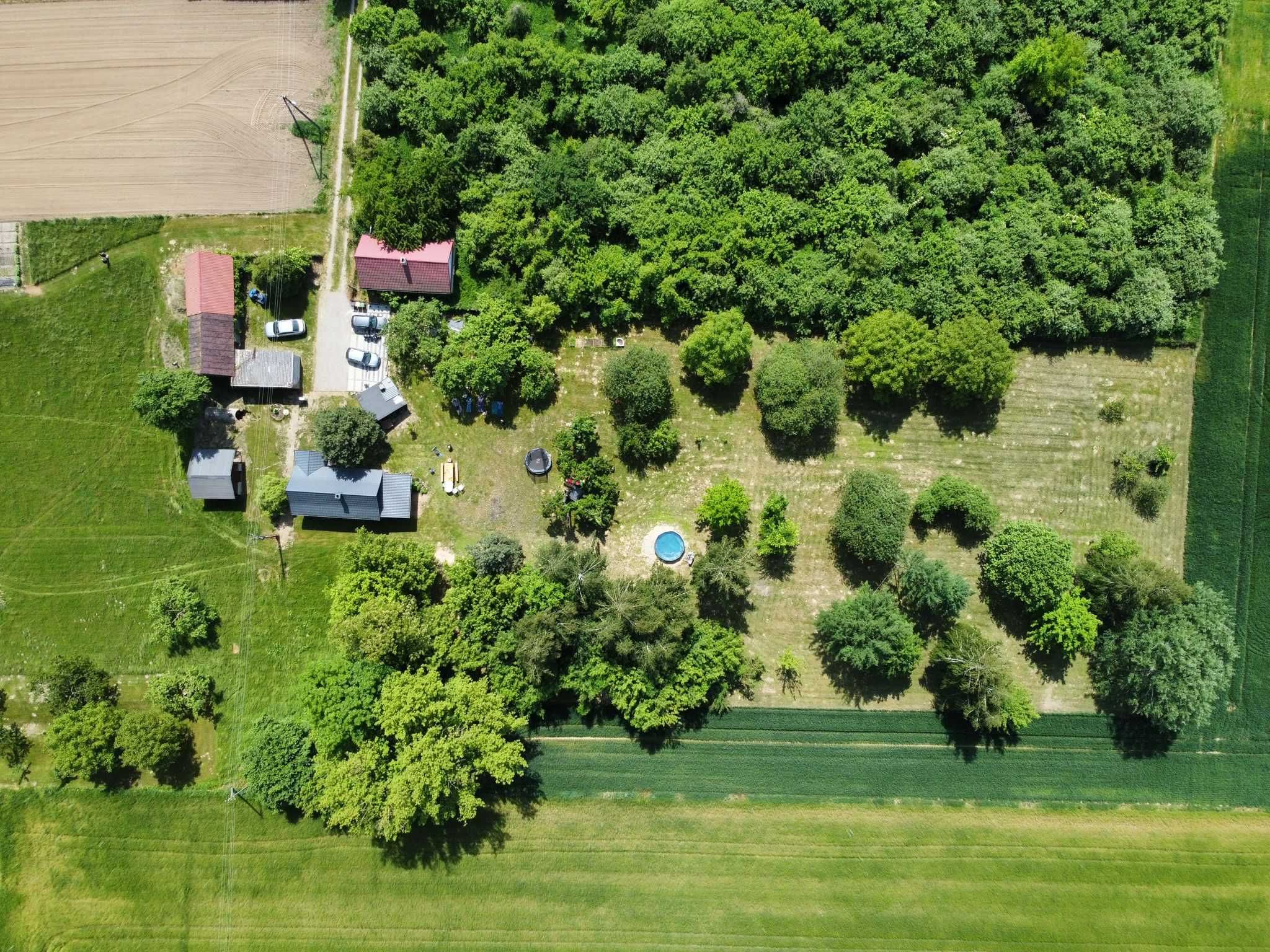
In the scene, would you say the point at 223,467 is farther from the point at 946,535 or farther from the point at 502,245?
the point at 946,535

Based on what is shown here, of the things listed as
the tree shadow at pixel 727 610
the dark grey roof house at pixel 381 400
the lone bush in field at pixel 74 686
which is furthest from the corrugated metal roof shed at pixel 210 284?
the tree shadow at pixel 727 610

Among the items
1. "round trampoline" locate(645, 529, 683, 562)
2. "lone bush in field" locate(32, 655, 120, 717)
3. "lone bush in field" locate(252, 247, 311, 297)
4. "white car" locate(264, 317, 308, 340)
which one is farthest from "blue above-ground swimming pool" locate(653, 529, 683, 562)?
"lone bush in field" locate(32, 655, 120, 717)

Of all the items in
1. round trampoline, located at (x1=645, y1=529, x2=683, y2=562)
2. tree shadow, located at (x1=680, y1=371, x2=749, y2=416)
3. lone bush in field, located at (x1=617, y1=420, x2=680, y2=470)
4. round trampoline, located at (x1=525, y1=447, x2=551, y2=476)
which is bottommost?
round trampoline, located at (x1=645, y1=529, x2=683, y2=562)

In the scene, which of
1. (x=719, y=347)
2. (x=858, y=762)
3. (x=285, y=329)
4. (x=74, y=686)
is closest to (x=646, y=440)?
(x=719, y=347)

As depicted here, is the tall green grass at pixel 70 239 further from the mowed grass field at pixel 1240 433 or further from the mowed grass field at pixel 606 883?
the mowed grass field at pixel 1240 433

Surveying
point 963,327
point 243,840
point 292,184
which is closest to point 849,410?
point 963,327

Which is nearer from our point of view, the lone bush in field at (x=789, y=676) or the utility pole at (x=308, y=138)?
the lone bush in field at (x=789, y=676)

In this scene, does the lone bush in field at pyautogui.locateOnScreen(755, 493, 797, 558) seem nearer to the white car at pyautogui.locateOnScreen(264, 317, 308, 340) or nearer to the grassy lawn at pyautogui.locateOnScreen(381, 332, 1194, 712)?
the grassy lawn at pyautogui.locateOnScreen(381, 332, 1194, 712)
